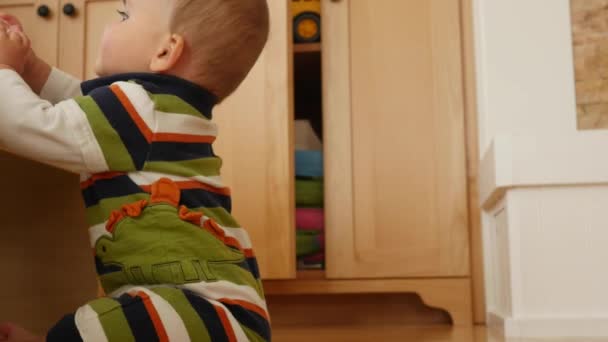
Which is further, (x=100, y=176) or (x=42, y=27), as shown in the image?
(x=42, y=27)

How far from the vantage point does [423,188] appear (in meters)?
1.71

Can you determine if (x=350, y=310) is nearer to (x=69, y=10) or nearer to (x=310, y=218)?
(x=310, y=218)

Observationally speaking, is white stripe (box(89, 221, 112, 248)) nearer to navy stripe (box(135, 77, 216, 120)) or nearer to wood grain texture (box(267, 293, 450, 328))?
navy stripe (box(135, 77, 216, 120))

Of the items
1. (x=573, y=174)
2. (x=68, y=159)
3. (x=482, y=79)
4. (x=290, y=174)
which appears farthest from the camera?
(x=482, y=79)

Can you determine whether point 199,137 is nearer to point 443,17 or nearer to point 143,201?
point 143,201

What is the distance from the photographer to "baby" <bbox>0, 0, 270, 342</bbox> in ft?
2.42

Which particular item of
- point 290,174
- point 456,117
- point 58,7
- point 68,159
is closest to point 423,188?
point 456,117

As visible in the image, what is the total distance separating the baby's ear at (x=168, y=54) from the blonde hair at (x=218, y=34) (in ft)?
0.05

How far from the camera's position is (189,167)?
31.8 inches

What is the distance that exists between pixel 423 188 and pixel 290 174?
32 centimetres

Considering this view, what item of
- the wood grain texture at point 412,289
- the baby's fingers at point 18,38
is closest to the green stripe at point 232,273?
the baby's fingers at point 18,38

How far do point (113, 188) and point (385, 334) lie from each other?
907 millimetres

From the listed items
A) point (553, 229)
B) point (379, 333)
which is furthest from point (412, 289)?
A: point (553, 229)

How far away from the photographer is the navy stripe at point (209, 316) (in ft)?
2.43
